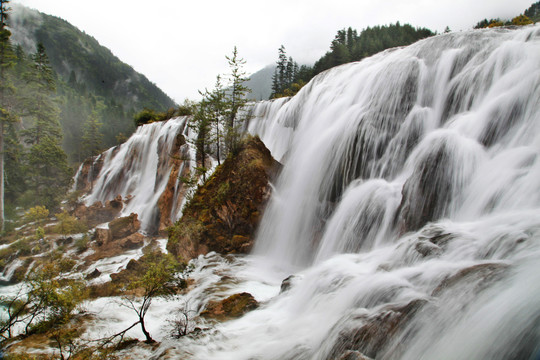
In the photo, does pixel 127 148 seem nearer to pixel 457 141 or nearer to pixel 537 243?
pixel 457 141

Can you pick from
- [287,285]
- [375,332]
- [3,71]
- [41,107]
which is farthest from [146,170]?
[375,332]

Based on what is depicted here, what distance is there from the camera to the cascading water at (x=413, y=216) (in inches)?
131

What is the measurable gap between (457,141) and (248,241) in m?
7.97

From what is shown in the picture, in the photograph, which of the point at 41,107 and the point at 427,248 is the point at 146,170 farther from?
the point at 427,248

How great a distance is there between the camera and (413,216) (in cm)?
655

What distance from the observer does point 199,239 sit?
11.6 meters

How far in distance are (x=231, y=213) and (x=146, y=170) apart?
60.3 ft

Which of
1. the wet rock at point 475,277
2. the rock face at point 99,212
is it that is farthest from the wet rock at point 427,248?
the rock face at point 99,212

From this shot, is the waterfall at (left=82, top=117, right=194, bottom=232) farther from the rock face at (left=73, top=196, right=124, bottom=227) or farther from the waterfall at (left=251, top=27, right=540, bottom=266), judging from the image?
the waterfall at (left=251, top=27, right=540, bottom=266)

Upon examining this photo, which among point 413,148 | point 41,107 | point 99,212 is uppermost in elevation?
point 41,107

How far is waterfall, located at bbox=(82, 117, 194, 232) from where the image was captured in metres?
20.5

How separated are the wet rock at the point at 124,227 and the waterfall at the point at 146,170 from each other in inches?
63.4

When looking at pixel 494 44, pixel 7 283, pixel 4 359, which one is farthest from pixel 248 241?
pixel 7 283

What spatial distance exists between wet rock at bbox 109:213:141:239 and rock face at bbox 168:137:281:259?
24.2 ft
